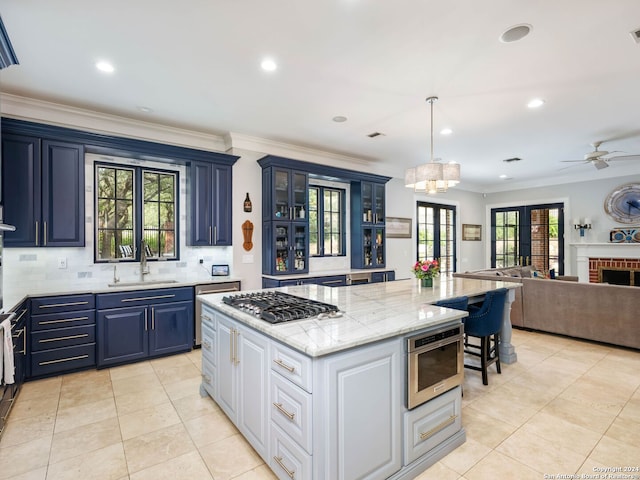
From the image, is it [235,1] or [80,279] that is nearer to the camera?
[235,1]

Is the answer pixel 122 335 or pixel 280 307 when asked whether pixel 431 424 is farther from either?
pixel 122 335

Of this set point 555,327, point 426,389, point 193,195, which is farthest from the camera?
point 555,327

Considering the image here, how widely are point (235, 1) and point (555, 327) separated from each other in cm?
538

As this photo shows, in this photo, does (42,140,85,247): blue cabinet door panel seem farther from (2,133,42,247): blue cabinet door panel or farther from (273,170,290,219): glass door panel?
(273,170,290,219): glass door panel

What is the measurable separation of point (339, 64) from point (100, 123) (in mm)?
2946

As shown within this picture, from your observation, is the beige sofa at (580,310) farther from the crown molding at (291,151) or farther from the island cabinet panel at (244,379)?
the island cabinet panel at (244,379)

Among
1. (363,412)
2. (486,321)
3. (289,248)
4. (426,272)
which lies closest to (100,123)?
(289,248)

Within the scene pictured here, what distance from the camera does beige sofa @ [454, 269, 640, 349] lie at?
4.07 metres

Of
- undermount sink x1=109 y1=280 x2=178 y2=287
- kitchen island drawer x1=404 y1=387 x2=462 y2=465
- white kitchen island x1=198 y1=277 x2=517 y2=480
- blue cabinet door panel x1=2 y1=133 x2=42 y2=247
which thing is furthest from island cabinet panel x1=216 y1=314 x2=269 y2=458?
blue cabinet door panel x1=2 y1=133 x2=42 y2=247

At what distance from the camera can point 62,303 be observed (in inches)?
134

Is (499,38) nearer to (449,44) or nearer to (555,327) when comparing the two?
(449,44)

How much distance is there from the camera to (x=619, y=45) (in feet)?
8.29

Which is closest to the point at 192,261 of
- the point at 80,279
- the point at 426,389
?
the point at 80,279

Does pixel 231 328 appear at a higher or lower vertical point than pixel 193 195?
lower
